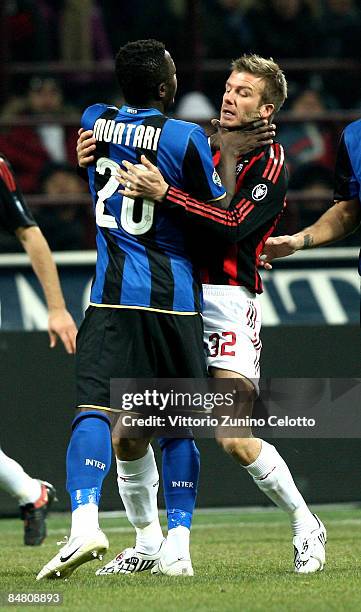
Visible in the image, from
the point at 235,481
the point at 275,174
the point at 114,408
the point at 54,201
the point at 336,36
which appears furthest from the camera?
the point at 336,36

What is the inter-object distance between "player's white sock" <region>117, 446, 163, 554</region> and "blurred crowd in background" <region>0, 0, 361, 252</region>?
226 inches

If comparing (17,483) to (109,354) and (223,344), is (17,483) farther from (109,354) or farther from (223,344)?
(109,354)

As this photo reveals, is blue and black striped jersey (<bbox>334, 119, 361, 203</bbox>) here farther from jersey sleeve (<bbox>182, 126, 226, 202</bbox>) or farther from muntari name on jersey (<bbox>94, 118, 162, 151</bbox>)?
muntari name on jersey (<bbox>94, 118, 162, 151</bbox>)

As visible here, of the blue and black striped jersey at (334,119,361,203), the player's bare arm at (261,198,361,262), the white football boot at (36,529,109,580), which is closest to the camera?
the white football boot at (36,529,109,580)

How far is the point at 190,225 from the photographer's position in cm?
550

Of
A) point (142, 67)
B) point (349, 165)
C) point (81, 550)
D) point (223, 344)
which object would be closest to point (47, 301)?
point (223, 344)

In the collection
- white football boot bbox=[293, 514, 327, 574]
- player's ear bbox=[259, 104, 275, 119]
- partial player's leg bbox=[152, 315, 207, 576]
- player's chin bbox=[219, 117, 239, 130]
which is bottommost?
white football boot bbox=[293, 514, 327, 574]

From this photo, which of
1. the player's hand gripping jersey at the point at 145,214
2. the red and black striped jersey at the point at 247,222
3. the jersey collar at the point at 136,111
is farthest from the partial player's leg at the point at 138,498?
the jersey collar at the point at 136,111

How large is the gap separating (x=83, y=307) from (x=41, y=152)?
2055 millimetres

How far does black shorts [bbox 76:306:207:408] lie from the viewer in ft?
17.6

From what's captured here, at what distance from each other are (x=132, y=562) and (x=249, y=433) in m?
0.77

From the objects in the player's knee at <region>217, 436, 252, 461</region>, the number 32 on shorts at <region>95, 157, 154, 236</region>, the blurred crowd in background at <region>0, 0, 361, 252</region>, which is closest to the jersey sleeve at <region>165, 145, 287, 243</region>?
the number 32 on shorts at <region>95, 157, 154, 236</region>

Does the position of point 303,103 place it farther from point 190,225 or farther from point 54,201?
point 190,225

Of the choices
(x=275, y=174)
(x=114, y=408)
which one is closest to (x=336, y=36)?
(x=275, y=174)
